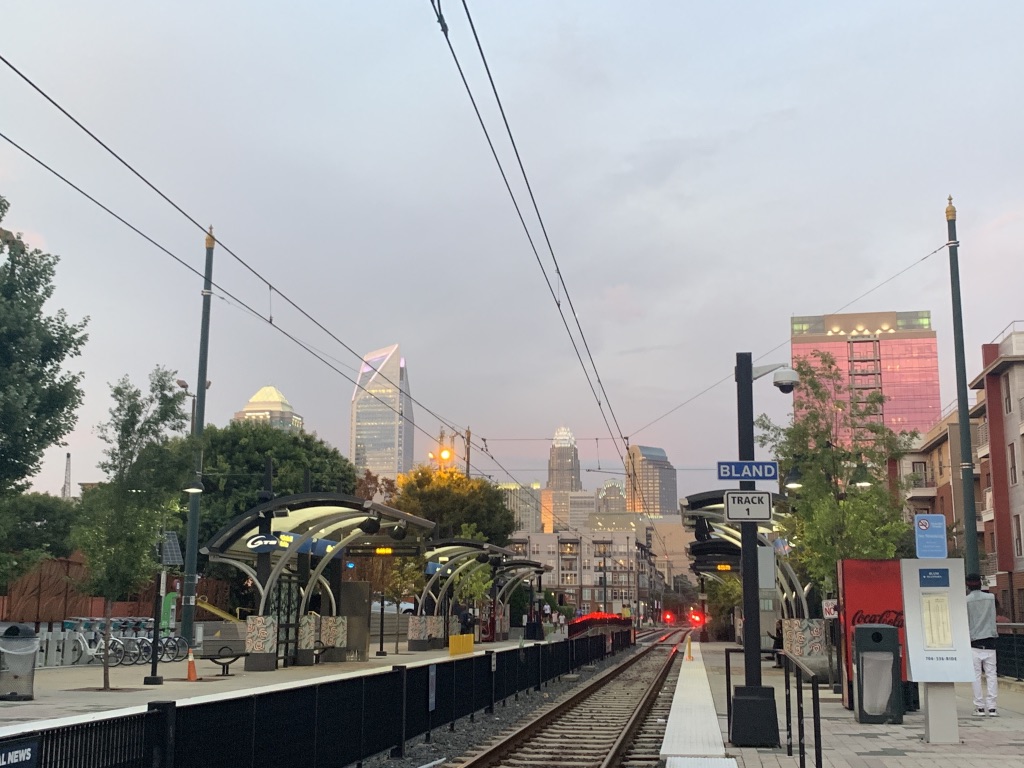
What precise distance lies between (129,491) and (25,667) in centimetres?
501

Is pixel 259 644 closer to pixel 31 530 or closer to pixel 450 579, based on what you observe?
pixel 450 579

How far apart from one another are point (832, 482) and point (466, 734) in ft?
61.7

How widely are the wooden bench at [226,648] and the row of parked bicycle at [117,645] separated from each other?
0.91 m

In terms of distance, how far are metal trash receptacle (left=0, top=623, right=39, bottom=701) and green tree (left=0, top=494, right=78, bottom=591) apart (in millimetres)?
8360

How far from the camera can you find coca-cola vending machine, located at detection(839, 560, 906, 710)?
17.5 meters

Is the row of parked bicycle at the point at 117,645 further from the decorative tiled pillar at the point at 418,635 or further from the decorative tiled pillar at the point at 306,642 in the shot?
the decorative tiled pillar at the point at 418,635

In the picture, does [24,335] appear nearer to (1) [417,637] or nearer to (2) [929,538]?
(1) [417,637]

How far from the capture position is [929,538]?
20.8m

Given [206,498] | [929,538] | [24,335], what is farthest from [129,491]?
[206,498]

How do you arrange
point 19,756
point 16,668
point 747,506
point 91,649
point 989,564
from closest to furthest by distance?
point 19,756
point 747,506
point 16,668
point 91,649
point 989,564

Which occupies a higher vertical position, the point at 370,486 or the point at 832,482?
the point at 370,486

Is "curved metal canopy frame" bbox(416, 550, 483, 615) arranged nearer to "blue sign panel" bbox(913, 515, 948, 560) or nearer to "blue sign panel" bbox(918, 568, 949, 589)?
"blue sign panel" bbox(913, 515, 948, 560)

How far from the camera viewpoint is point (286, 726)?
1000 centimetres

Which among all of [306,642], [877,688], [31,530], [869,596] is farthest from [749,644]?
[31,530]
